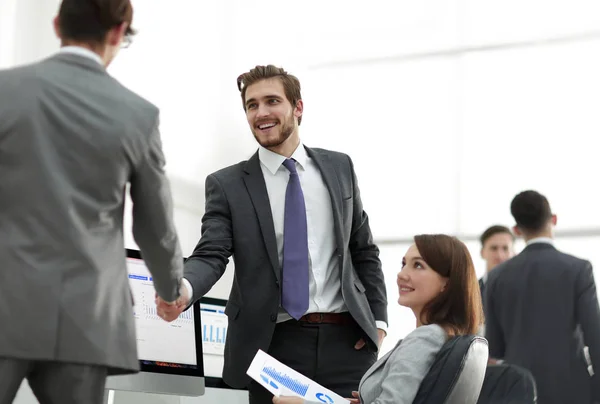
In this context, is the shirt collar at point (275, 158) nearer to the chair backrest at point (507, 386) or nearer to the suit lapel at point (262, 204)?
the suit lapel at point (262, 204)

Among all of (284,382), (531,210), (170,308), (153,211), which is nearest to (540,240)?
(531,210)

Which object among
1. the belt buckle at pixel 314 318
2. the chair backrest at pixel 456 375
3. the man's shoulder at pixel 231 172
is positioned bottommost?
the chair backrest at pixel 456 375

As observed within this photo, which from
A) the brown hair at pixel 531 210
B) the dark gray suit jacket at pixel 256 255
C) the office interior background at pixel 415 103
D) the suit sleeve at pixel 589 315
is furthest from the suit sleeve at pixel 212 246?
the office interior background at pixel 415 103

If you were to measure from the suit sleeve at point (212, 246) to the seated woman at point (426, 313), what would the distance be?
1.63 feet

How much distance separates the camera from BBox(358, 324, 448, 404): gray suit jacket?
2.45 meters

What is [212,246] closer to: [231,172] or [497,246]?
[231,172]

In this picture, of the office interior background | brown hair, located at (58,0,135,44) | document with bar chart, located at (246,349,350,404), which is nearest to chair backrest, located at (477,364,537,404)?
document with bar chart, located at (246,349,350,404)

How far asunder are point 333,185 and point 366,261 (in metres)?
0.28

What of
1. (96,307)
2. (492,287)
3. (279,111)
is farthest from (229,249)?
(492,287)

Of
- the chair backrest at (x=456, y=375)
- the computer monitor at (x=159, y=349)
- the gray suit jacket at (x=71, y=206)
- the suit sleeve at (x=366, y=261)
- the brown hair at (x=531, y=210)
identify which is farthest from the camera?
the brown hair at (x=531, y=210)

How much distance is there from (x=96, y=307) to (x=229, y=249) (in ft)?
4.13

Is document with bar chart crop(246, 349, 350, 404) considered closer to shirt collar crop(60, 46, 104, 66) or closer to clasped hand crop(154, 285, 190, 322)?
clasped hand crop(154, 285, 190, 322)

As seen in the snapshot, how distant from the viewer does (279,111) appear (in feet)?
10.0

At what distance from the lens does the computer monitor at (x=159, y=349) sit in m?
3.28
